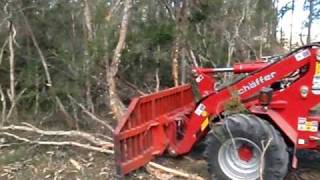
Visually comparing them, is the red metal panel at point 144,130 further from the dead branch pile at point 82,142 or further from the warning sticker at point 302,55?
the warning sticker at point 302,55

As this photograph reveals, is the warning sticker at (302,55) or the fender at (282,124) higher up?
the warning sticker at (302,55)

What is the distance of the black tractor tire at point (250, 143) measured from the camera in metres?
5.04

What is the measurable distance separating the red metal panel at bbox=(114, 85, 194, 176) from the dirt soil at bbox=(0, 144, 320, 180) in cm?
28

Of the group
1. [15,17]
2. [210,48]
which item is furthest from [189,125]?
[210,48]

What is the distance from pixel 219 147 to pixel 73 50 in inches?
183

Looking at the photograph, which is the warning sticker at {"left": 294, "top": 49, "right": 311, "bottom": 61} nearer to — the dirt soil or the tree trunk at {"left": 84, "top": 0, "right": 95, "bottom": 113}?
the dirt soil

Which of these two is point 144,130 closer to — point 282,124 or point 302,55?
point 282,124

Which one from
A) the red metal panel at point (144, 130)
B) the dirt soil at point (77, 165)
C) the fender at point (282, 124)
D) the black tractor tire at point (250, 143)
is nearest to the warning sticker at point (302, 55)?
the fender at point (282, 124)

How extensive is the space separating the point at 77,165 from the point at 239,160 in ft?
7.12

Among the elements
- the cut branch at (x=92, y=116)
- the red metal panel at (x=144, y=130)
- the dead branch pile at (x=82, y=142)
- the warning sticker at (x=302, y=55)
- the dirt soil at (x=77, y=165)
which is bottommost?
the dirt soil at (x=77, y=165)

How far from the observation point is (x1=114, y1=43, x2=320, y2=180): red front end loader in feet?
16.8

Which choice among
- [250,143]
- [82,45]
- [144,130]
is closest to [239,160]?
[250,143]

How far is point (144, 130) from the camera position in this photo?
5.72 metres

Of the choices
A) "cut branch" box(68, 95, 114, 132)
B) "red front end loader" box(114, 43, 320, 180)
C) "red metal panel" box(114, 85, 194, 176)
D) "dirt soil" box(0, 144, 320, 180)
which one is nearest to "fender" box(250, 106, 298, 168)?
"red front end loader" box(114, 43, 320, 180)
